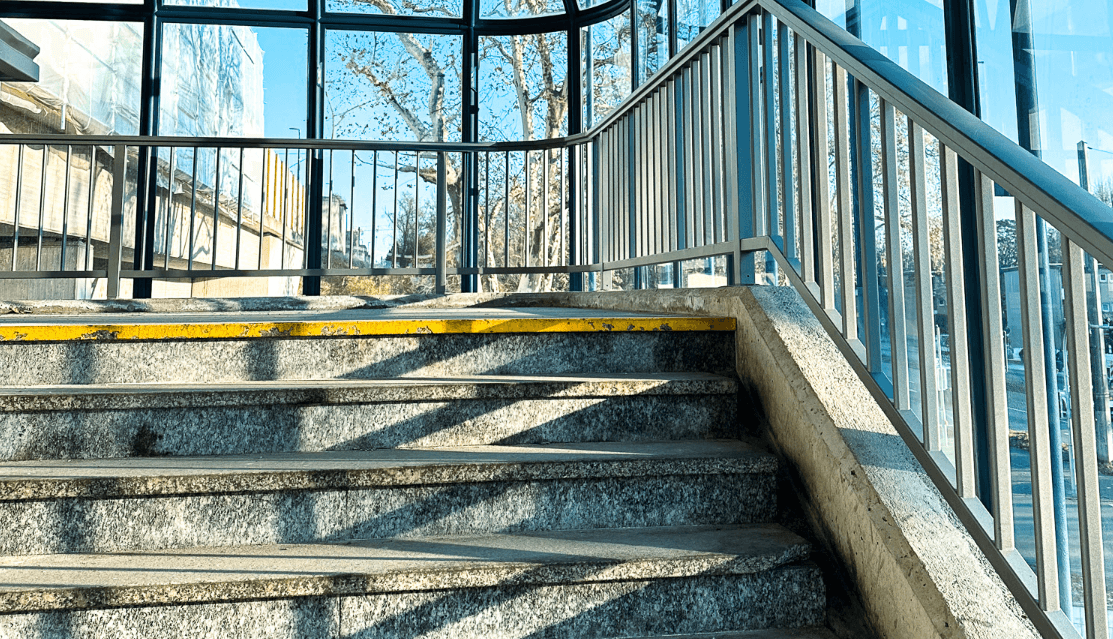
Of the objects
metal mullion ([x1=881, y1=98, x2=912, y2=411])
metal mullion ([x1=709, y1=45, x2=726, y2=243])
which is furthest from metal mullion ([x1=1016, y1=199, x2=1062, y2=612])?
metal mullion ([x1=709, y1=45, x2=726, y2=243])

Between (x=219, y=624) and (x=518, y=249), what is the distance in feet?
16.6

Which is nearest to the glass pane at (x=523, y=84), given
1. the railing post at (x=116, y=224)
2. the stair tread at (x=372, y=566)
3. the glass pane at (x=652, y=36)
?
the glass pane at (x=652, y=36)

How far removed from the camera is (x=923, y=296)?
1245 mm

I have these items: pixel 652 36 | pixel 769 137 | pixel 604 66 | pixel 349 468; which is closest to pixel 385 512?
pixel 349 468

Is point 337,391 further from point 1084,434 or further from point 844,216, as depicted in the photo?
point 1084,434

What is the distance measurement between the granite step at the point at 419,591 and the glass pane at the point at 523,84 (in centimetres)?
528

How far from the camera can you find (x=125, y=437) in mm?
1569

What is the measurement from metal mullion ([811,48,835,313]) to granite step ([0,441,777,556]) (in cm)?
40

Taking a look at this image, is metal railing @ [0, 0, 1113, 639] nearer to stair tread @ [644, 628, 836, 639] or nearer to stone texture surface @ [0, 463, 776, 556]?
stair tread @ [644, 628, 836, 639]

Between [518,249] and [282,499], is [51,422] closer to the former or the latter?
[282,499]

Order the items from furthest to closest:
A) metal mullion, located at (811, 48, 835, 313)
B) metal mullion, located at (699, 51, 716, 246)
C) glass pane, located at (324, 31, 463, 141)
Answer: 1. glass pane, located at (324, 31, 463, 141)
2. metal mullion, located at (699, 51, 716, 246)
3. metal mullion, located at (811, 48, 835, 313)

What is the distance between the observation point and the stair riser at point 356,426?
156cm

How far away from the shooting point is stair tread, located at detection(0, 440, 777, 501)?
1.35m

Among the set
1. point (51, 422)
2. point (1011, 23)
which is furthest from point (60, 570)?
point (1011, 23)
